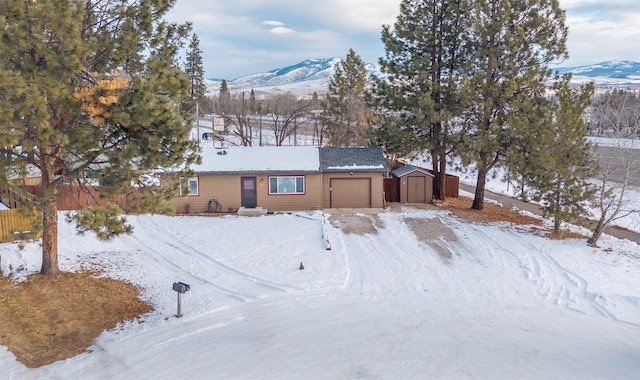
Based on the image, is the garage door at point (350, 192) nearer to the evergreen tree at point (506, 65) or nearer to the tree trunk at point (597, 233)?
the evergreen tree at point (506, 65)

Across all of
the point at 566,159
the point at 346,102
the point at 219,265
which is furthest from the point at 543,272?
the point at 346,102

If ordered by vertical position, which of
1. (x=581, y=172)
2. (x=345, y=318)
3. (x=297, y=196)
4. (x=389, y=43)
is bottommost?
(x=345, y=318)

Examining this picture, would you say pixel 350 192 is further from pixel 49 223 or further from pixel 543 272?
pixel 49 223

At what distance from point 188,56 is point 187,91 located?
4222 centimetres

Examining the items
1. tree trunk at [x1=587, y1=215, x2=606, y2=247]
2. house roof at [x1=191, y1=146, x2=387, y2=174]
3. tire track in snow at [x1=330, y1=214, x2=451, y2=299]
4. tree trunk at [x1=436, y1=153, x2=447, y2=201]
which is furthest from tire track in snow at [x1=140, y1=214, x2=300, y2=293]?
tree trunk at [x1=436, y1=153, x2=447, y2=201]

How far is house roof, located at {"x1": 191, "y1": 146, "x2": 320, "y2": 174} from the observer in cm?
2078

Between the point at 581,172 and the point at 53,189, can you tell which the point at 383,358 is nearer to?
the point at 53,189

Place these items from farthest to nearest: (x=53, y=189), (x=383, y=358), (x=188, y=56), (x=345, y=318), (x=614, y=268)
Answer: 1. (x=188, y=56)
2. (x=614, y=268)
3. (x=53, y=189)
4. (x=345, y=318)
5. (x=383, y=358)

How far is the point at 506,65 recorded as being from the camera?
767 inches

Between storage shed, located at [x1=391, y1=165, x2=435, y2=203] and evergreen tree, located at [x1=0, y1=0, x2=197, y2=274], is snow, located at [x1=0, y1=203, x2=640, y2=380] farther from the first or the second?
storage shed, located at [x1=391, y1=165, x2=435, y2=203]

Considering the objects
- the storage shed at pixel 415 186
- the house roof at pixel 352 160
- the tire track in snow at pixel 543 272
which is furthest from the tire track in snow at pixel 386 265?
the storage shed at pixel 415 186

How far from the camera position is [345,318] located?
10.1 meters

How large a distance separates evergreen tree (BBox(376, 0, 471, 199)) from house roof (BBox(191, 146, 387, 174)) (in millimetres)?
2135

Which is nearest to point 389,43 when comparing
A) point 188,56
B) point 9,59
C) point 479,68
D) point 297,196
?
point 479,68
